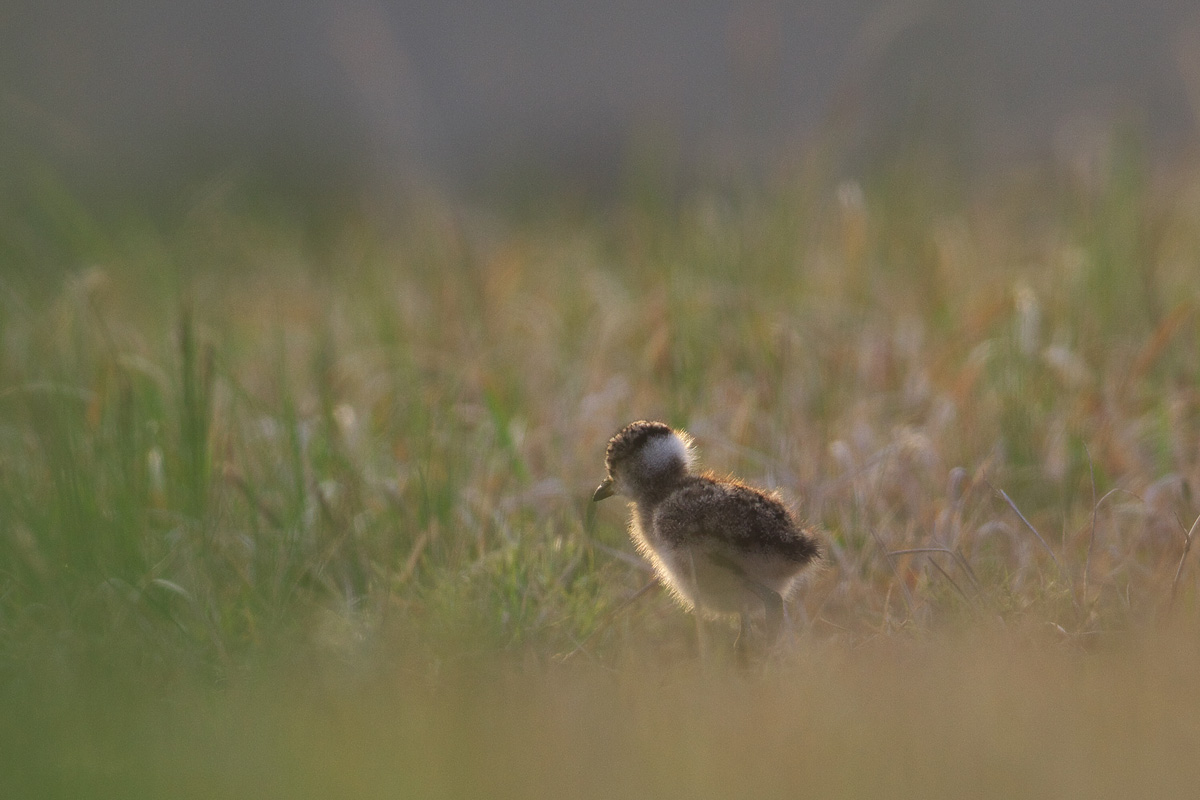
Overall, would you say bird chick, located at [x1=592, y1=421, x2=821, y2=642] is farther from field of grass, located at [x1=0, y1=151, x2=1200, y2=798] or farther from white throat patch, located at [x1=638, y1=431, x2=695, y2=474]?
field of grass, located at [x1=0, y1=151, x2=1200, y2=798]

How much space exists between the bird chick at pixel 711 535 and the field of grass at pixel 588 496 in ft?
0.54

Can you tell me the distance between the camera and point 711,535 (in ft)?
10.8

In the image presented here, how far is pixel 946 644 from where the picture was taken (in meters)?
2.95

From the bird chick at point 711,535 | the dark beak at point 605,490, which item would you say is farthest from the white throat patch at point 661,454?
the dark beak at point 605,490

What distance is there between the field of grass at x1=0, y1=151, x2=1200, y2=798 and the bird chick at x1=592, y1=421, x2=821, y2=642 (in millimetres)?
165

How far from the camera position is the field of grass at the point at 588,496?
2.36 metres

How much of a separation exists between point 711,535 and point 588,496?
113 cm

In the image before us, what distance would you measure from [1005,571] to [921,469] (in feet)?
3.08

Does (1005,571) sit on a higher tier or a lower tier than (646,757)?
lower

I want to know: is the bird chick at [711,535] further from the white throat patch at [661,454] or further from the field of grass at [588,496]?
the field of grass at [588,496]

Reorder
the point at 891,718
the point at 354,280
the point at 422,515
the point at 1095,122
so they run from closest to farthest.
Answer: the point at 891,718 → the point at 422,515 → the point at 354,280 → the point at 1095,122

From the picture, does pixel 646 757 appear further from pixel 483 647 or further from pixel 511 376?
pixel 511 376

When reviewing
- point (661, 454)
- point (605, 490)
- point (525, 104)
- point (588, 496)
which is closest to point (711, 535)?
point (661, 454)

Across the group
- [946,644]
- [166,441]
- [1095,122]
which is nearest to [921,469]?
[946,644]
